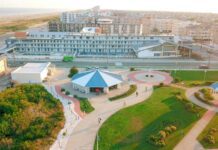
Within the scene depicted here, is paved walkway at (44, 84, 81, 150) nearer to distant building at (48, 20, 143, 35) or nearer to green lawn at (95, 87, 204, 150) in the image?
green lawn at (95, 87, 204, 150)

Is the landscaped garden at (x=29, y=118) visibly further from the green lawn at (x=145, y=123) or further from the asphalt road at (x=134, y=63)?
the asphalt road at (x=134, y=63)

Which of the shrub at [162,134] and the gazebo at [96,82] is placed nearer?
the shrub at [162,134]

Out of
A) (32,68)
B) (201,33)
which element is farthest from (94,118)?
(201,33)

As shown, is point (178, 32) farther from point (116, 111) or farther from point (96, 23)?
point (116, 111)

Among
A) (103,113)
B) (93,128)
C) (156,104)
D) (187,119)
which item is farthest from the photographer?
(156,104)

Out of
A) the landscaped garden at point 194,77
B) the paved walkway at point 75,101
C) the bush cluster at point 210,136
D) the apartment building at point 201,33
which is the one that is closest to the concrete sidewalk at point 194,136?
the bush cluster at point 210,136

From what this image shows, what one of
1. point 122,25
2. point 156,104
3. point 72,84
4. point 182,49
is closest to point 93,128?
point 156,104

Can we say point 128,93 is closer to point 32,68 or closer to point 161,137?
point 161,137
